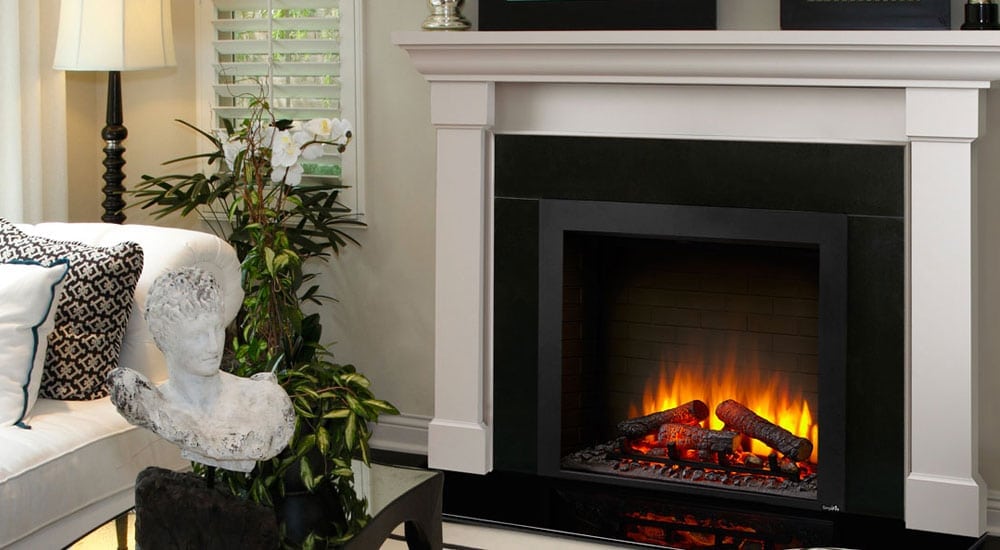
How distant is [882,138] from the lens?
328cm

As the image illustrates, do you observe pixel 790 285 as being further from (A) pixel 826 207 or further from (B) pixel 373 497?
Answer: (B) pixel 373 497

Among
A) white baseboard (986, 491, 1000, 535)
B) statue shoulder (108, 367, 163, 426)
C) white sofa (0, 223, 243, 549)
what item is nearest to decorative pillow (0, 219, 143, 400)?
white sofa (0, 223, 243, 549)

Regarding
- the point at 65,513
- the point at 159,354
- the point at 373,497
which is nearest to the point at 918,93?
the point at 373,497

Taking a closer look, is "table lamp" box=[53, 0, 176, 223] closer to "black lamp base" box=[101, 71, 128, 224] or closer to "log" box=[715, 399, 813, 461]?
"black lamp base" box=[101, 71, 128, 224]

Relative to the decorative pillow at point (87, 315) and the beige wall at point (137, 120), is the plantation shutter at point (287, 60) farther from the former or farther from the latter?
the decorative pillow at point (87, 315)

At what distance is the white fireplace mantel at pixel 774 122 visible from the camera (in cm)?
317

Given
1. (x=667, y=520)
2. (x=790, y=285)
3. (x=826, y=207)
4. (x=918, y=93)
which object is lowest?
(x=667, y=520)

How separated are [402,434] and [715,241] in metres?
1.32

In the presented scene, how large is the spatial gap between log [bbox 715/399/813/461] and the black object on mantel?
4.20ft

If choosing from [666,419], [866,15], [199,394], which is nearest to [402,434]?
[666,419]

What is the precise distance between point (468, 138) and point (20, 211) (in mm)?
1546

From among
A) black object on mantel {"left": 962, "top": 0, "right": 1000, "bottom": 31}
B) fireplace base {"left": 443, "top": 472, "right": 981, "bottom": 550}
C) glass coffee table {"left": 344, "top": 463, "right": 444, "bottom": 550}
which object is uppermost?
black object on mantel {"left": 962, "top": 0, "right": 1000, "bottom": 31}

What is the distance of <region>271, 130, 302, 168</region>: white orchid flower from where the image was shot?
2572mm

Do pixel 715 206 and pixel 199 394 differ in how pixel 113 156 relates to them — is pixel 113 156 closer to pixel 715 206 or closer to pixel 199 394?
pixel 715 206
